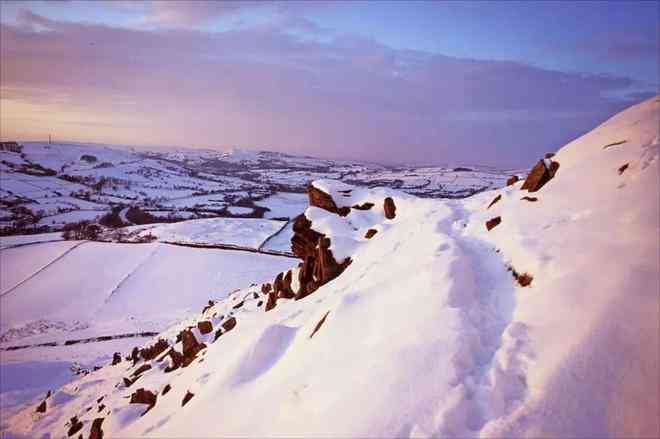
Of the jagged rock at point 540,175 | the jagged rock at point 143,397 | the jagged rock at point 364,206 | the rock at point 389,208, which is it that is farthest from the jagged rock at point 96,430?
the jagged rock at point 540,175

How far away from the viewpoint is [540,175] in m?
13.1

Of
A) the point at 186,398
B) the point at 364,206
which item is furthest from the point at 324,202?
the point at 186,398

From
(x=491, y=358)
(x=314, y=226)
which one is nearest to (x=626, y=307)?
(x=491, y=358)

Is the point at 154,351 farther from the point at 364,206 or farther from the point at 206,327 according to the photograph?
the point at 364,206

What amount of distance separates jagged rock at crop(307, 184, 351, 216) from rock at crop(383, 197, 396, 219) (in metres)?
2.70

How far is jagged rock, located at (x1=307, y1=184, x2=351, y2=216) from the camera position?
859 inches

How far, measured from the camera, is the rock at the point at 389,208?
19.4 meters

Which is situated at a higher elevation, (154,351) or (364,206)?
(364,206)

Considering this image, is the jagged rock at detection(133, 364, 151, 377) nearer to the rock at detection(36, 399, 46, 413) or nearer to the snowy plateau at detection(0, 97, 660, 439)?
the snowy plateau at detection(0, 97, 660, 439)

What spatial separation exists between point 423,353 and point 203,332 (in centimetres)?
1597

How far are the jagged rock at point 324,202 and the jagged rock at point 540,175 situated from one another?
10.9 meters

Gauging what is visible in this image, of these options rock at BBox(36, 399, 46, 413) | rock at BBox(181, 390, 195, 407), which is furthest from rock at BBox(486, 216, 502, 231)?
rock at BBox(36, 399, 46, 413)

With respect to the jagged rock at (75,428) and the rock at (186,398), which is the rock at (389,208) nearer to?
the rock at (186,398)

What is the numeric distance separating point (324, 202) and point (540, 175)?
43.5 ft
